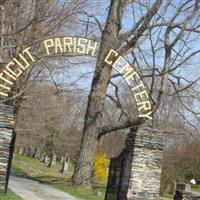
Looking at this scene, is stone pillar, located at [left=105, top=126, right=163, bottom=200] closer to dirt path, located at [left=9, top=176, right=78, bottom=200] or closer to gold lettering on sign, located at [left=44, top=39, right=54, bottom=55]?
gold lettering on sign, located at [left=44, top=39, right=54, bottom=55]

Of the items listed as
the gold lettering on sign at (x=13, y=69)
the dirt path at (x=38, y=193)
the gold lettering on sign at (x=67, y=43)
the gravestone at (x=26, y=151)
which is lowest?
the dirt path at (x=38, y=193)

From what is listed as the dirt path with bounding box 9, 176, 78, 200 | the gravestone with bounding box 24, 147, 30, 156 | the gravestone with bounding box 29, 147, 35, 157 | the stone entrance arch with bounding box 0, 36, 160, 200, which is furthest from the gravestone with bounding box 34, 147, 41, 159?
the stone entrance arch with bounding box 0, 36, 160, 200

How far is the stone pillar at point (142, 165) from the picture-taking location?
1614cm

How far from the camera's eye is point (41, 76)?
23.1 m

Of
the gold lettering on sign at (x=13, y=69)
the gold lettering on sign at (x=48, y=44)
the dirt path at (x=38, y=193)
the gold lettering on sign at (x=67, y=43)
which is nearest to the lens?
the gold lettering on sign at (x=48, y=44)

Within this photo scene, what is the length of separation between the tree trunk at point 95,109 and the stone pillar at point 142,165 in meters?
8.39

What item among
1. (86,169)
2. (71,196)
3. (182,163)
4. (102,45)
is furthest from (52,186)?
(182,163)

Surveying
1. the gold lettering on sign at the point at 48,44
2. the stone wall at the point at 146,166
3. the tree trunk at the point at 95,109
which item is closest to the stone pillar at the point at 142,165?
the stone wall at the point at 146,166

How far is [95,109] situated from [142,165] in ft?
30.9

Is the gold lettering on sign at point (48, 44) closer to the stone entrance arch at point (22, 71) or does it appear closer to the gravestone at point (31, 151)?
the stone entrance arch at point (22, 71)

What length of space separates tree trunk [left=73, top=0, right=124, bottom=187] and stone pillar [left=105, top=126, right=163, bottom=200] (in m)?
8.39

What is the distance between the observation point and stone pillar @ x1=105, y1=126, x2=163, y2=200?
53.0 feet

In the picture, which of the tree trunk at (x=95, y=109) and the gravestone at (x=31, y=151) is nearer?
the tree trunk at (x=95, y=109)

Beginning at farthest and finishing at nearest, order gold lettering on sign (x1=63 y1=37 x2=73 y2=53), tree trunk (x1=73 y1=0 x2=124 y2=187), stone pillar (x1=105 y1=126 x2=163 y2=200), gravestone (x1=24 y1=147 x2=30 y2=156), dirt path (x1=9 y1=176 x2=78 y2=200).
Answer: gravestone (x1=24 y1=147 x2=30 y2=156), tree trunk (x1=73 y1=0 x2=124 y2=187), dirt path (x1=9 y1=176 x2=78 y2=200), gold lettering on sign (x1=63 y1=37 x2=73 y2=53), stone pillar (x1=105 y1=126 x2=163 y2=200)
